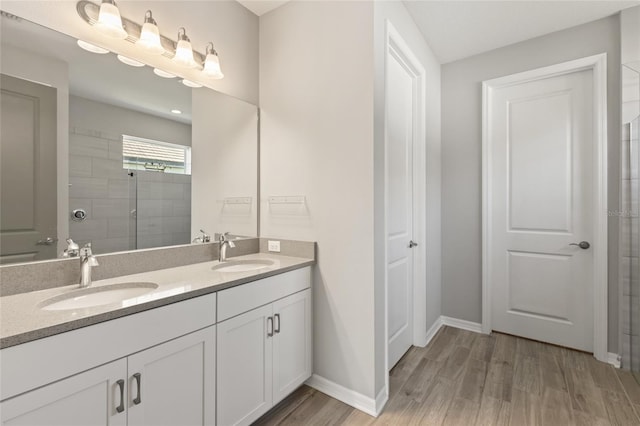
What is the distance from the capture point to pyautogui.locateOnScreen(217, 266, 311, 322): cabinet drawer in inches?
56.6

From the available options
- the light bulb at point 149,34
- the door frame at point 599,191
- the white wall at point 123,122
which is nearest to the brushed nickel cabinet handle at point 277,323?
the white wall at point 123,122

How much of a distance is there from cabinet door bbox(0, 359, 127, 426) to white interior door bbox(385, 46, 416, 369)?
5.53 ft

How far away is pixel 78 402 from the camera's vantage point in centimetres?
96

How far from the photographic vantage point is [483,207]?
2865 millimetres

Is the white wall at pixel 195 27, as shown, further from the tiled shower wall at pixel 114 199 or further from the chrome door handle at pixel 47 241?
the chrome door handle at pixel 47 241

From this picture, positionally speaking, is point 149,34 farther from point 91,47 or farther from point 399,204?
point 399,204

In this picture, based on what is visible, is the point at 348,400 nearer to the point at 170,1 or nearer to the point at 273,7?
the point at 170,1

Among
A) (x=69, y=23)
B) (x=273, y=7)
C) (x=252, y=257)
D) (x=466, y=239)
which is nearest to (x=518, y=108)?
(x=466, y=239)

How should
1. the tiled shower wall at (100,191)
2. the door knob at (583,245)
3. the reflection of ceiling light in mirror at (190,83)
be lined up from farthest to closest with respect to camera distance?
the door knob at (583,245) → the reflection of ceiling light in mirror at (190,83) → the tiled shower wall at (100,191)

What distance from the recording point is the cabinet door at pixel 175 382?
111 centimetres

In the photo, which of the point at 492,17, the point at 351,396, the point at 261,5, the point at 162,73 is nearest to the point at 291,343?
the point at 351,396

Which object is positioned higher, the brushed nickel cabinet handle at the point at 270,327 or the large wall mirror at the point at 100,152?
the large wall mirror at the point at 100,152

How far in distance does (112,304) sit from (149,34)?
1375 millimetres

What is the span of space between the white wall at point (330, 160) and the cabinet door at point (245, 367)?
1.52 feet
